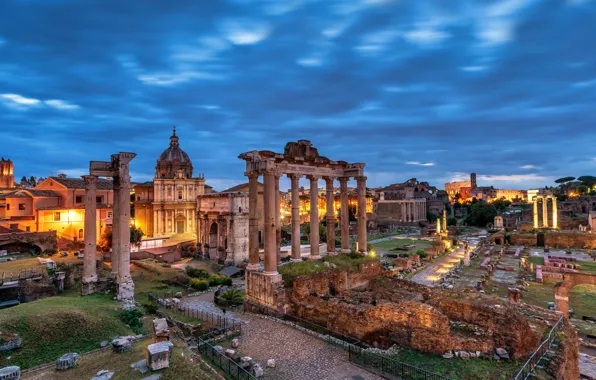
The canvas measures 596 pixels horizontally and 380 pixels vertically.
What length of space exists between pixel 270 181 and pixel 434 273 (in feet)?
91.2

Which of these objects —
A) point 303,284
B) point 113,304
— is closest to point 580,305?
point 303,284

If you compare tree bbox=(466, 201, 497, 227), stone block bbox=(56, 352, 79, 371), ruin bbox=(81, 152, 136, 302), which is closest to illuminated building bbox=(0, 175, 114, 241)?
ruin bbox=(81, 152, 136, 302)

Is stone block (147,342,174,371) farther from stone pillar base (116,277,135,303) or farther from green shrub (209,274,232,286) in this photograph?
green shrub (209,274,232,286)

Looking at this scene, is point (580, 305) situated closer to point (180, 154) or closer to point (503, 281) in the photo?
point (503, 281)

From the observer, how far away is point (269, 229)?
18.4 metres

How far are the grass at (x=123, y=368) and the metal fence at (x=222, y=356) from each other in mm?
1496

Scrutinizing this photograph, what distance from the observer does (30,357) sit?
11.0m

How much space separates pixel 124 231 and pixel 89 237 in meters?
2.73

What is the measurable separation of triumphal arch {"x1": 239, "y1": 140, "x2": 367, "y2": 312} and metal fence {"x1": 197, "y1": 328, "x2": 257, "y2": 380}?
331 centimetres

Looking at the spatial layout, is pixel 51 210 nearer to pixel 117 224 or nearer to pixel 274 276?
pixel 117 224

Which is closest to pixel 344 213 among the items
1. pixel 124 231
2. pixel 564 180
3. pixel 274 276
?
pixel 274 276

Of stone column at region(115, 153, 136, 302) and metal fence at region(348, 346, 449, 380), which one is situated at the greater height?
stone column at region(115, 153, 136, 302)

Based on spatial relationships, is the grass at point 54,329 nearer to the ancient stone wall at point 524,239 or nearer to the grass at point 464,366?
the grass at point 464,366

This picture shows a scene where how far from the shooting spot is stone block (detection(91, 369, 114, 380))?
8.89 m
